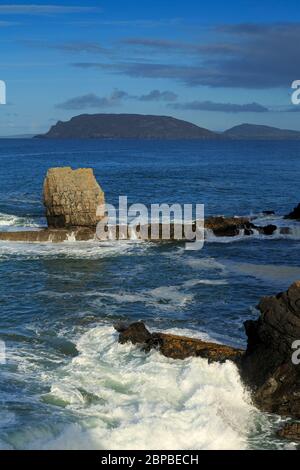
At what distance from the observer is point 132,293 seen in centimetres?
3556

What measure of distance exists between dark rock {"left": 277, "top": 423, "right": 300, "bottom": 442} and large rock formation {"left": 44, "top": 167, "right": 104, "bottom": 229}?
103 feet

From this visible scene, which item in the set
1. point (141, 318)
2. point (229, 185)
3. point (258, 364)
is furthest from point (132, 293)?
point (229, 185)

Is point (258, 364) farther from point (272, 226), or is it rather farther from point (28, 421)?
point (272, 226)

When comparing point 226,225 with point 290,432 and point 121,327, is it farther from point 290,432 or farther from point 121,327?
point 290,432

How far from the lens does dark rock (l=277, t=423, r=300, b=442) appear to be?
1977 cm

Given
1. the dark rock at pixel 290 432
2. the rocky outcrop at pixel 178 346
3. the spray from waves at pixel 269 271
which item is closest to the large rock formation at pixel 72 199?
the spray from waves at pixel 269 271

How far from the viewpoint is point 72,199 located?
49125 millimetres

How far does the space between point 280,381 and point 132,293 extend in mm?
14741

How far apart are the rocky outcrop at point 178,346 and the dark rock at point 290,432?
422 cm

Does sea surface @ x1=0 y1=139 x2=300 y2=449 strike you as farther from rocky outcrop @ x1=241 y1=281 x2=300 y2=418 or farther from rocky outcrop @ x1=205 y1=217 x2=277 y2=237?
rocky outcrop @ x1=205 y1=217 x2=277 y2=237

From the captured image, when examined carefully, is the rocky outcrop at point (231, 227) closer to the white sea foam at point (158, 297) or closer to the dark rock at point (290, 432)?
the white sea foam at point (158, 297)

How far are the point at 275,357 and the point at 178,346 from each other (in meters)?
4.21

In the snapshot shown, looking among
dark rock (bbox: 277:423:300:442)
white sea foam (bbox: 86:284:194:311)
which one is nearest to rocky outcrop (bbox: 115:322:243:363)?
dark rock (bbox: 277:423:300:442)

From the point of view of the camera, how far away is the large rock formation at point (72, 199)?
49.1 m
